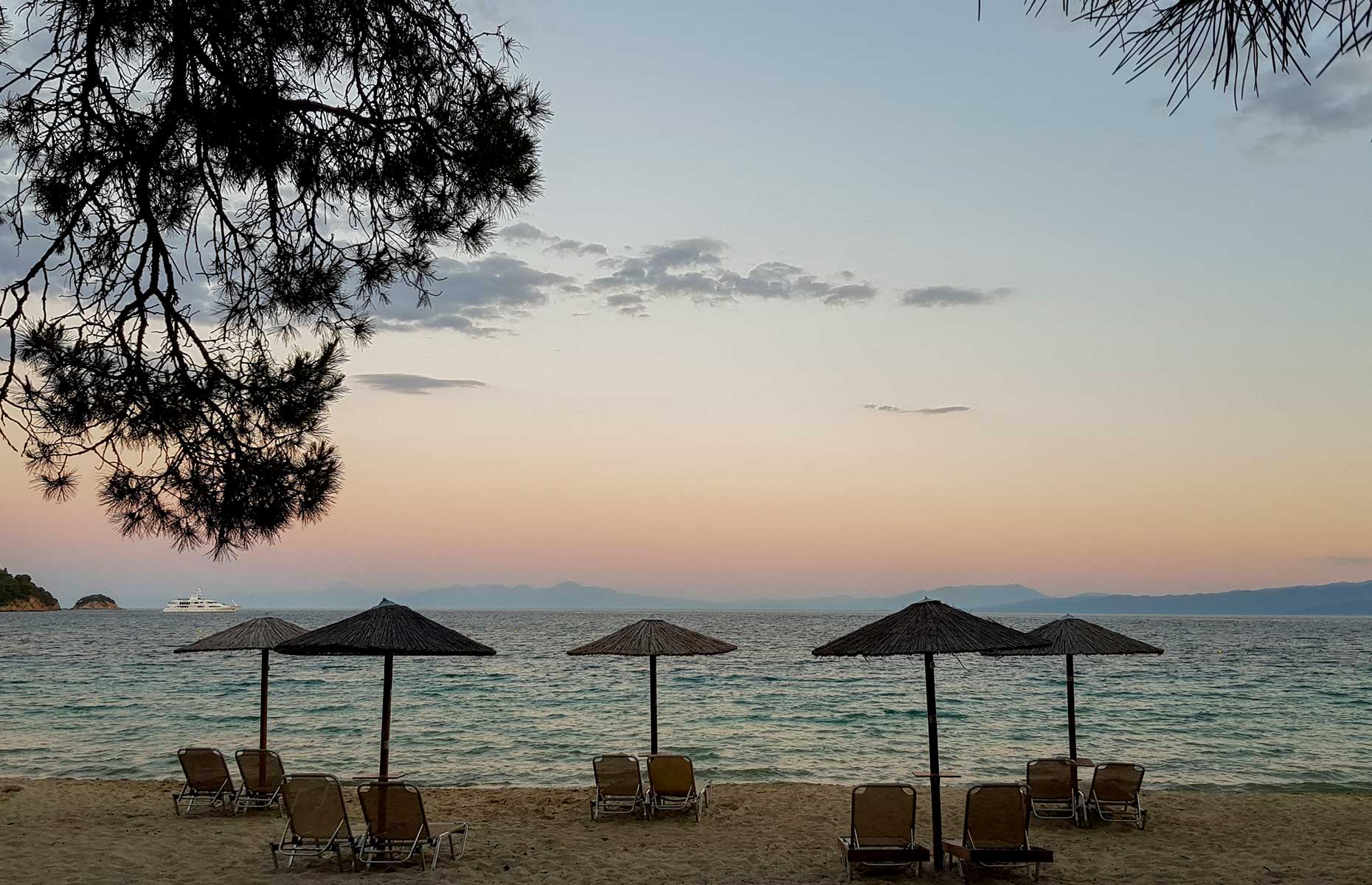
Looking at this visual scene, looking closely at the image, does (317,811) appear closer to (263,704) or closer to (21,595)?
(263,704)

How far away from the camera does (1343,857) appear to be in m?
9.44

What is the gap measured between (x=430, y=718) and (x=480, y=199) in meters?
21.2

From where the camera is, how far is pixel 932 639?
8039mm

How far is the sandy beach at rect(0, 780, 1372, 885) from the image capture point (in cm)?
858

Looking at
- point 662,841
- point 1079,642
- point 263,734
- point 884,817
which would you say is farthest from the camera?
point 263,734

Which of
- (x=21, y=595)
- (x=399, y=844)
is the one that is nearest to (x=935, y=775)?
(x=399, y=844)

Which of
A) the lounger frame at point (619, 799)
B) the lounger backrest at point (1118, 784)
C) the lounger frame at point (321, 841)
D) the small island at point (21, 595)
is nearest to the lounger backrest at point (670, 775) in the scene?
the lounger frame at point (619, 799)

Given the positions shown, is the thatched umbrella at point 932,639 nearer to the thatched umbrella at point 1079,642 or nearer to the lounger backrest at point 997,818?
the lounger backrest at point 997,818

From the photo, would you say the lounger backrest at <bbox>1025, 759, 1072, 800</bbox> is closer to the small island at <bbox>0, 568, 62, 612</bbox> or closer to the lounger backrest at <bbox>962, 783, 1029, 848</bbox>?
the lounger backrest at <bbox>962, 783, 1029, 848</bbox>

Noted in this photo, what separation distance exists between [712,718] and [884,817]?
16715mm

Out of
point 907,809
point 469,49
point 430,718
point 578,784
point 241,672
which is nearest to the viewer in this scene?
point 469,49

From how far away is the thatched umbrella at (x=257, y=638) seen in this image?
1143 centimetres

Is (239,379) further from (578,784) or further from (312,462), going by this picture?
(578,784)

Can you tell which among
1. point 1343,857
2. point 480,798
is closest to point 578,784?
point 480,798
